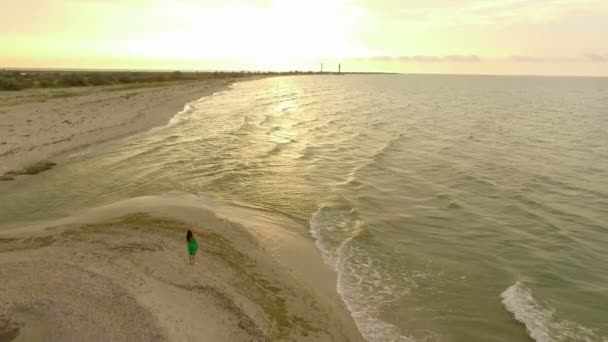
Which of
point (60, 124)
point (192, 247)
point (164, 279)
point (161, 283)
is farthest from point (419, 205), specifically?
point (60, 124)

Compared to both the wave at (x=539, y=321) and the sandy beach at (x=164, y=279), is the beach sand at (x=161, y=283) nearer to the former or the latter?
the sandy beach at (x=164, y=279)

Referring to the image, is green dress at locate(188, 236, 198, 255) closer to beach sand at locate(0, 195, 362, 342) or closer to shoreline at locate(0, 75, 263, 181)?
beach sand at locate(0, 195, 362, 342)

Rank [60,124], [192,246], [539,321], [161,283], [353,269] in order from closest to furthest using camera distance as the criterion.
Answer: [161,283], [539,321], [192,246], [353,269], [60,124]

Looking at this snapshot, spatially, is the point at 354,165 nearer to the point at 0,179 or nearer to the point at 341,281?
the point at 341,281

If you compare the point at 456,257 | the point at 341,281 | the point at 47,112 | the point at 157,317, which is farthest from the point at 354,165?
the point at 47,112

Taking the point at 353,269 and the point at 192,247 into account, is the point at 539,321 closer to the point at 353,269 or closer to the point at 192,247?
the point at 353,269

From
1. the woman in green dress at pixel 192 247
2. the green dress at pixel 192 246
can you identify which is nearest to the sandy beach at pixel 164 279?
the woman in green dress at pixel 192 247
